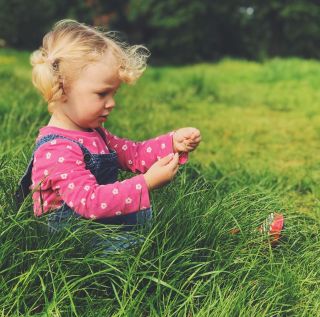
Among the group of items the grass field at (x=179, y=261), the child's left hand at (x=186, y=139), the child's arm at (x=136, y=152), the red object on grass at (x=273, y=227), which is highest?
the child's left hand at (x=186, y=139)

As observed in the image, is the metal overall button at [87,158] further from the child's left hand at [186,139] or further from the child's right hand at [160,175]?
the child's left hand at [186,139]

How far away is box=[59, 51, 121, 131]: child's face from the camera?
238 centimetres

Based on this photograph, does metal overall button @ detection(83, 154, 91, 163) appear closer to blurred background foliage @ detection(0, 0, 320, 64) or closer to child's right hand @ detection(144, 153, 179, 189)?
child's right hand @ detection(144, 153, 179, 189)

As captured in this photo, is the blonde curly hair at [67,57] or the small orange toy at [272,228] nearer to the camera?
the blonde curly hair at [67,57]

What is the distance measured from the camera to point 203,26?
23969 millimetres

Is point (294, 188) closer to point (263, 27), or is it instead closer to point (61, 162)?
point (61, 162)

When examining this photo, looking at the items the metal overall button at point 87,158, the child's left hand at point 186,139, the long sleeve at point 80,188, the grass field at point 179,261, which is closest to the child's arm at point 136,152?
the child's left hand at point 186,139

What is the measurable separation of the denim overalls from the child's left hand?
0.29 meters

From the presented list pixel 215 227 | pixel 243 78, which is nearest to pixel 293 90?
pixel 243 78

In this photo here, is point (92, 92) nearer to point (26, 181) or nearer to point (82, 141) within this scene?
point (82, 141)

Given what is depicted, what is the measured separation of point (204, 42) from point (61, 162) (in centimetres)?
2247

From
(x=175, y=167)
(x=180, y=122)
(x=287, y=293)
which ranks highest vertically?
(x=175, y=167)

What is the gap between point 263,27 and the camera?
24.9 metres

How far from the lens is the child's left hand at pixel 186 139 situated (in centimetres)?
260
